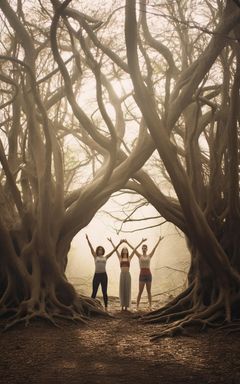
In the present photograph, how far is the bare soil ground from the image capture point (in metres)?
4.23

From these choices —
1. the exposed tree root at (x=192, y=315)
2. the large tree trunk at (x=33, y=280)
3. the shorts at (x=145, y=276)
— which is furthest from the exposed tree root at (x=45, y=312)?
the shorts at (x=145, y=276)

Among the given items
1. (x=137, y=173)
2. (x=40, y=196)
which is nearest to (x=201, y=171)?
(x=137, y=173)

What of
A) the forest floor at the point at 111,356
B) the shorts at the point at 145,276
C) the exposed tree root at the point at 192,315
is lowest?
the forest floor at the point at 111,356

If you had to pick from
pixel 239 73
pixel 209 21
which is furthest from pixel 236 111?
pixel 209 21

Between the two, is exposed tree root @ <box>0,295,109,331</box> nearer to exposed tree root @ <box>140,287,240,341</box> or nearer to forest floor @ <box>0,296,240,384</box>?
forest floor @ <box>0,296,240,384</box>

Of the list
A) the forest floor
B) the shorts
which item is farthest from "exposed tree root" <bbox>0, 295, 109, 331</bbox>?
the shorts

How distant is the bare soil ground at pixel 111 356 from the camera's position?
13.9ft

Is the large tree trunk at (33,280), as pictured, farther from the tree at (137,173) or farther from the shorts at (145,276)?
the shorts at (145,276)

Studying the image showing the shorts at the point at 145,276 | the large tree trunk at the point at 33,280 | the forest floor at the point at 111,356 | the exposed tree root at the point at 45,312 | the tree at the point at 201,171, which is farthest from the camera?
the shorts at the point at 145,276

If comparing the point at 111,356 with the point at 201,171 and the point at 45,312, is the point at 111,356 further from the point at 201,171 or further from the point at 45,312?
the point at 201,171

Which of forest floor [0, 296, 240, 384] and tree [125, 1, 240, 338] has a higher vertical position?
tree [125, 1, 240, 338]

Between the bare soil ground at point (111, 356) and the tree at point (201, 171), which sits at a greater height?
the tree at point (201, 171)

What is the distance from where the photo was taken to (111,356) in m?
5.17

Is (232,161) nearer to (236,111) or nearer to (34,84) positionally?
(236,111)
